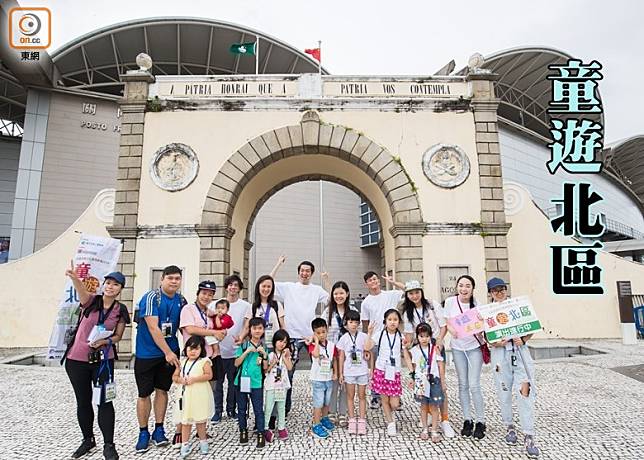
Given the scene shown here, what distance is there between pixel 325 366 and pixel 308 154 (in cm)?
676

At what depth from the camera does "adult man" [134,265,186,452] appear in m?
3.88

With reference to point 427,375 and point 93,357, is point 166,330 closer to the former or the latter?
point 93,357

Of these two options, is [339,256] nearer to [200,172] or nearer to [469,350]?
[200,172]

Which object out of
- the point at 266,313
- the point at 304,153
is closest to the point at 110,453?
the point at 266,313

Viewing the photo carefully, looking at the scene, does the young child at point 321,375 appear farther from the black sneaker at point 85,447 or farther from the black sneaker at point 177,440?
the black sneaker at point 85,447

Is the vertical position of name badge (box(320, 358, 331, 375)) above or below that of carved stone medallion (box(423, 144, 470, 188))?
below

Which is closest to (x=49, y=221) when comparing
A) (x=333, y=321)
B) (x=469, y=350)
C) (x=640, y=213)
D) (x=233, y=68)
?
(x=233, y=68)

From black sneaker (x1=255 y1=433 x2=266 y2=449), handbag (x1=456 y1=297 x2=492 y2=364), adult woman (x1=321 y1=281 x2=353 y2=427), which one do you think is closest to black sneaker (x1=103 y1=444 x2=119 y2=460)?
black sneaker (x1=255 y1=433 x2=266 y2=449)

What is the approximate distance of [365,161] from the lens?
9.55 m

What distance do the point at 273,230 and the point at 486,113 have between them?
12514mm

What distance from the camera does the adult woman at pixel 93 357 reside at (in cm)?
366

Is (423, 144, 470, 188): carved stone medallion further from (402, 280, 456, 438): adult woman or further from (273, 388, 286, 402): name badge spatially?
(273, 388, 286, 402): name badge

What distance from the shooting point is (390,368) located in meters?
4.25

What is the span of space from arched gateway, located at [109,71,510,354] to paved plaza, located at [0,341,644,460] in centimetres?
318
